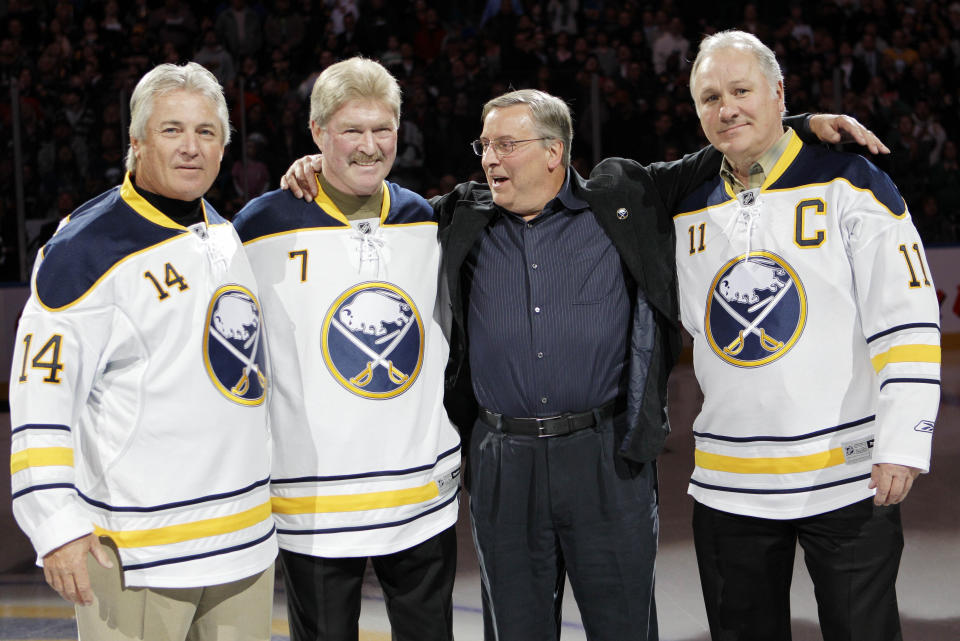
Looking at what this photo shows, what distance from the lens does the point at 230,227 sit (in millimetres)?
2520

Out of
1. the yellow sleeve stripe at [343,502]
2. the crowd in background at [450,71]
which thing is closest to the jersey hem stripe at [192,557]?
the yellow sleeve stripe at [343,502]

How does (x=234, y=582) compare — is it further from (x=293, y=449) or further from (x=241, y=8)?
(x=241, y=8)

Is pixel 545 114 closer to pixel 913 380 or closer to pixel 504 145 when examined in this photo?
pixel 504 145

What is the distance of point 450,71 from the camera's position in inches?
Answer: 375

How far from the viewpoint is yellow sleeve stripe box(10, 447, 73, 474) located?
2.16 meters

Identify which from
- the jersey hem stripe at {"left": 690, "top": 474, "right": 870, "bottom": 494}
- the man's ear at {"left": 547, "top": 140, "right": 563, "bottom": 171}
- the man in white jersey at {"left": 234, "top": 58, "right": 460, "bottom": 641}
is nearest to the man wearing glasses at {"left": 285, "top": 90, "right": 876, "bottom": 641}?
the man's ear at {"left": 547, "top": 140, "right": 563, "bottom": 171}

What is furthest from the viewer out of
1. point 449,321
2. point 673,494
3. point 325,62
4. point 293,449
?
point 325,62

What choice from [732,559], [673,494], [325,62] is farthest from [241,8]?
[732,559]

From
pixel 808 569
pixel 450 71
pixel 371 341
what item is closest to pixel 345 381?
pixel 371 341

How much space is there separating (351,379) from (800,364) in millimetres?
1117

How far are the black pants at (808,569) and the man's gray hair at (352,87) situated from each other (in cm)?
138

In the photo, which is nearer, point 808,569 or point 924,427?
point 924,427

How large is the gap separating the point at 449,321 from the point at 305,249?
443 mm

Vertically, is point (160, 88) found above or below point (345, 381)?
above
